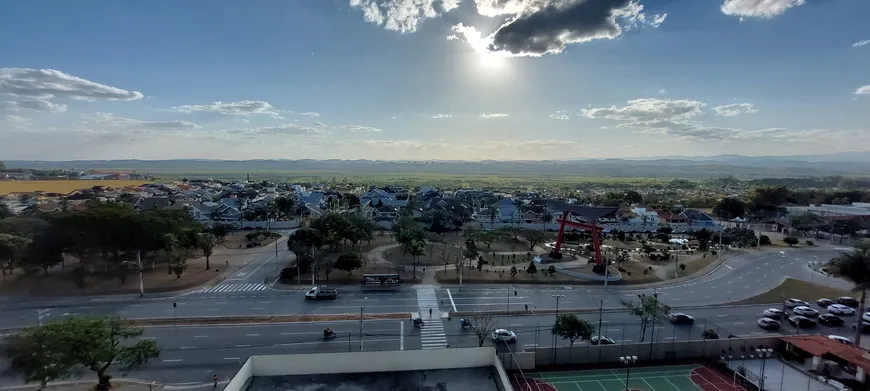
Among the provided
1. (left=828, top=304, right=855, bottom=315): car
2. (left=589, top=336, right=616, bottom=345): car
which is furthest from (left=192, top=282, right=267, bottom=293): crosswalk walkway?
(left=828, top=304, right=855, bottom=315): car

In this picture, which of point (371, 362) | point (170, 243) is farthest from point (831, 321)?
point (170, 243)

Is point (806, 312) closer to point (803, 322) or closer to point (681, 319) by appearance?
point (803, 322)

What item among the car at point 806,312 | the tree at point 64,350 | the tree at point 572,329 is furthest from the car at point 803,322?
the tree at point 64,350

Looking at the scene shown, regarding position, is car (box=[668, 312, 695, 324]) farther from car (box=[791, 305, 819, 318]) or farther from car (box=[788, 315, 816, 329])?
car (box=[791, 305, 819, 318])

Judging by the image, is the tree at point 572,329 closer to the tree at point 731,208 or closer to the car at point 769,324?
the car at point 769,324

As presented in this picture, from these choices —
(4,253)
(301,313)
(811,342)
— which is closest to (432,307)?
(301,313)
